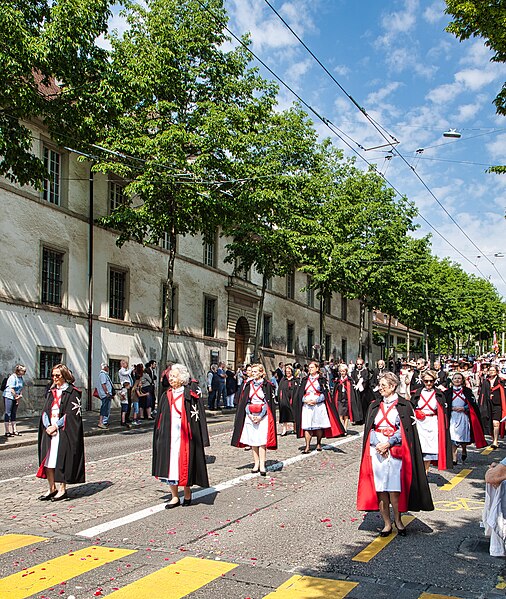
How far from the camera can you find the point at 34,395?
21.7 metres

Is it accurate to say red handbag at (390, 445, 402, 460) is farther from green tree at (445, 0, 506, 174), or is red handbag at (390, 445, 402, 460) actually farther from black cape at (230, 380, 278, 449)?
green tree at (445, 0, 506, 174)

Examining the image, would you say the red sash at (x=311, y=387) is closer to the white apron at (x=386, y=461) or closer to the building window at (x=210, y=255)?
the white apron at (x=386, y=461)

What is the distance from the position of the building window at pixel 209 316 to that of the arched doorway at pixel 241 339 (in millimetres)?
2850

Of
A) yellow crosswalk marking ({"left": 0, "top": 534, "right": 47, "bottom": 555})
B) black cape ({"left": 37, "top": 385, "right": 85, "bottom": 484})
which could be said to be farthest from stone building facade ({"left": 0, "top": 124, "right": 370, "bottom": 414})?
yellow crosswalk marking ({"left": 0, "top": 534, "right": 47, "bottom": 555})

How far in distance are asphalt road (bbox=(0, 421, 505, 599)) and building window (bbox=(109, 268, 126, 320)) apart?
50.4 feet

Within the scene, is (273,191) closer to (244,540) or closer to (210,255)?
(210,255)

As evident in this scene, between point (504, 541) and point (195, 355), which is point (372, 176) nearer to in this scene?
point (195, 355)

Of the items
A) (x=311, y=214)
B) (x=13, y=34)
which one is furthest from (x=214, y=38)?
(x=311, y=214)

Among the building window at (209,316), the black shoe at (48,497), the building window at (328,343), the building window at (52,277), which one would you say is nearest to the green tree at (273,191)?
the building window at (209,316)

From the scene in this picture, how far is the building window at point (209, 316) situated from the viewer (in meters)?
33.5

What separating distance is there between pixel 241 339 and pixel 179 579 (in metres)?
31.9

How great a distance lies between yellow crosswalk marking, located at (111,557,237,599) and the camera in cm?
537

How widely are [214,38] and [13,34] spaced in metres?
9.09

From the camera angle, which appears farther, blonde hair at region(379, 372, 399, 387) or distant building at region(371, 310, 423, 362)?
distant building at region(371, 310, 423, 362)
